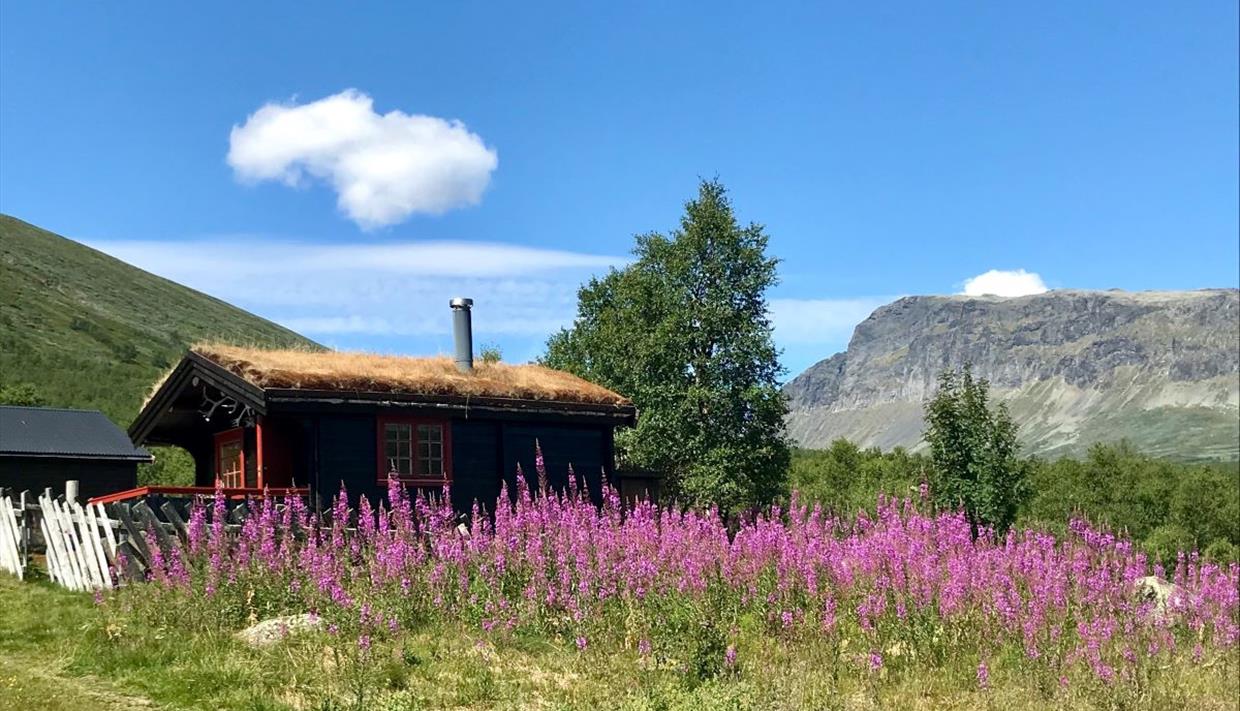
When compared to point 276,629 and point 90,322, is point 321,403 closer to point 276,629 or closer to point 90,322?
point 276,629

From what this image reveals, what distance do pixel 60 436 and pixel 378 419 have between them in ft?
47.6

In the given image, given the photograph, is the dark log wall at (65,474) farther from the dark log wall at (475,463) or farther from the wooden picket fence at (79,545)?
the wooden picket fence at (79,545)

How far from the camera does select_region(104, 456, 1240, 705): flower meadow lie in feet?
34.5

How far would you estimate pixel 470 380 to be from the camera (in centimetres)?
2245

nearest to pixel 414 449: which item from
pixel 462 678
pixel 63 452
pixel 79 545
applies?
pixel 79 545

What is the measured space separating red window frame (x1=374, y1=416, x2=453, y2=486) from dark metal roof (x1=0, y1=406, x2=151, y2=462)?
13297 millimetres

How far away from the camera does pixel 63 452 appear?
3042 cm

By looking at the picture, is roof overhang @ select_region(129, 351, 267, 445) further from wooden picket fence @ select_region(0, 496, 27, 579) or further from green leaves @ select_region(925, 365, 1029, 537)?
green leaves @ select_region(925, 365, 1029, 537)

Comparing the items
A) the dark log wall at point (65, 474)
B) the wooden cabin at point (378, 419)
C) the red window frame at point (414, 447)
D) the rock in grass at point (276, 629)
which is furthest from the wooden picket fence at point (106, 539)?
the dark log wall at point (65, 474)

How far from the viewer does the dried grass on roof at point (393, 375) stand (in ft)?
66.0

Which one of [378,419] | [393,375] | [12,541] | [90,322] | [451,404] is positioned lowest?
[12,541]

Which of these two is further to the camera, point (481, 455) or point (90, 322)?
point (90, 322)

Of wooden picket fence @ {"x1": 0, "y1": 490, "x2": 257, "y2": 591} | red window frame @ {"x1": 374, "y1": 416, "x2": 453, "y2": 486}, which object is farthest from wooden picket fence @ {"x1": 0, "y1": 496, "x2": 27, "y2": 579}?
red window frame @ {"x1": 374, "y1": 416, "x2": 453, "y2": 486}

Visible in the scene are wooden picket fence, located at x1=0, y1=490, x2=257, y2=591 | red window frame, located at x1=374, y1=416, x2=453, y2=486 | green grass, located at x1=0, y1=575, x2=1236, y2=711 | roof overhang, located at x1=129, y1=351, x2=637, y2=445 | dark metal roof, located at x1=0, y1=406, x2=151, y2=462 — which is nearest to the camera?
green grass, located at x1=0, y1=575, x2=1236, y2=711
